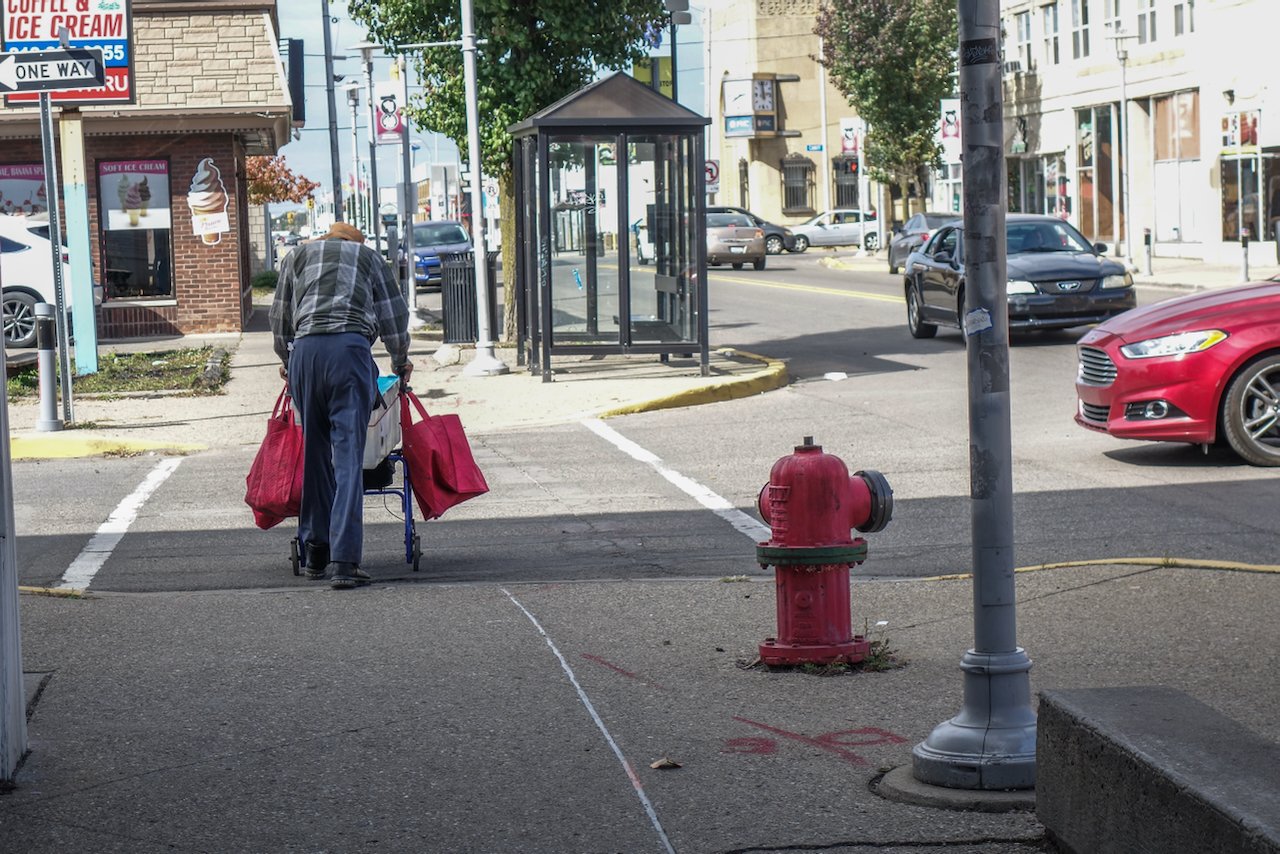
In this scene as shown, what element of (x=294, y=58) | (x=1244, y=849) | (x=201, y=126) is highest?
(x=294, y=58)

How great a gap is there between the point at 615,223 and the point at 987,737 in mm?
14748

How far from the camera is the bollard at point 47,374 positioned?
15594 mm

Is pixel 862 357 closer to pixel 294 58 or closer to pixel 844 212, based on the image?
pixel 294 58

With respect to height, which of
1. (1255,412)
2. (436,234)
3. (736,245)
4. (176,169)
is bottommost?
(1255,412)

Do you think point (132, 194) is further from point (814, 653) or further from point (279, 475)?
point (814, 653)

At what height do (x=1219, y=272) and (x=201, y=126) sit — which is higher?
(x=201, y=126)

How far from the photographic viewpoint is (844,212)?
219ft

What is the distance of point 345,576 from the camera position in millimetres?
8578

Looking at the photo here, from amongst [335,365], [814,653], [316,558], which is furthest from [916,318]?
[814,653]

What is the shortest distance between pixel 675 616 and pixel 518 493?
4.66 metres

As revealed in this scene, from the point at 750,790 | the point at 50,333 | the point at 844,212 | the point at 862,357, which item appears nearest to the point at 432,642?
the point at 750,790

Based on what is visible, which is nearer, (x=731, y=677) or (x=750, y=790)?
(x=750, y=790)

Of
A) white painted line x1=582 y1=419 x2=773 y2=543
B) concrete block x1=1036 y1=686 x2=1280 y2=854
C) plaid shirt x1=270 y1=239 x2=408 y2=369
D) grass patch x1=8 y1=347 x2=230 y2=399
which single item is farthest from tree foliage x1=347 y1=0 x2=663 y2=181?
concrete block x1=1036 y1=686 x2=1280 y2=854

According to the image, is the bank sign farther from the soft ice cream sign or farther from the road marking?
the road marking
